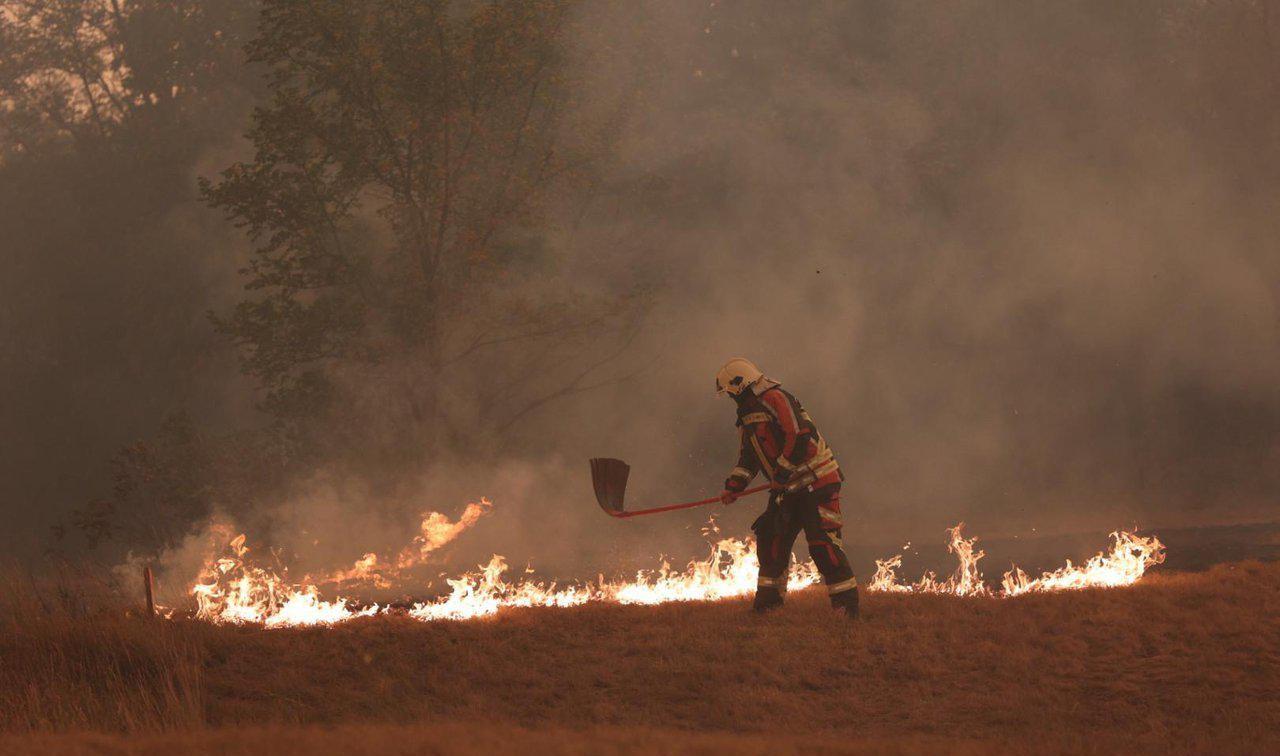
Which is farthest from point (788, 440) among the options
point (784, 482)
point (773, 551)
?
point (773, 551)

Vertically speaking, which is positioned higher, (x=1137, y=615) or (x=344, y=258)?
(x=344, y=258)

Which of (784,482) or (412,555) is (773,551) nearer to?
(784,482)

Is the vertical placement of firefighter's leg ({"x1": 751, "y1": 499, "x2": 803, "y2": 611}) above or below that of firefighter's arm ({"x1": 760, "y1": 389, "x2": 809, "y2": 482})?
below

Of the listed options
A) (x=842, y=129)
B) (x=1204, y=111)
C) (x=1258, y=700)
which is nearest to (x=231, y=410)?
(x=842, y=129)

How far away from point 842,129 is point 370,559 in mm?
14129

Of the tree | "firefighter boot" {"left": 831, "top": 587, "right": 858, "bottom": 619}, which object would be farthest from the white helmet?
the tree

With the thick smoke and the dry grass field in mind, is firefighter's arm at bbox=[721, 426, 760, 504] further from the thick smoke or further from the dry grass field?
the thick smoke

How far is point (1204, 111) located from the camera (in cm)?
2591

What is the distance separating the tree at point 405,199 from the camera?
20.2 metres

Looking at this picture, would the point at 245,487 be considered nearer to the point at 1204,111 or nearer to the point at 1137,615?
the point at 1137,615

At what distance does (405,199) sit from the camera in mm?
21219

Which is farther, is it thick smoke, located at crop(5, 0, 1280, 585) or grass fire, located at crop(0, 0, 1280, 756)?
thick smoke, located at crop(5, 0, 1280, 585)

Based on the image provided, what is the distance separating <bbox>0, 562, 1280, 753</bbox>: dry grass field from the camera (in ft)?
22.1

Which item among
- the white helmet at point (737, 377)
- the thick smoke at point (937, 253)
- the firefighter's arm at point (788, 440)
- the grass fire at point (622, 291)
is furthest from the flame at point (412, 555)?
the firefighter's arm at point (788, 440)
